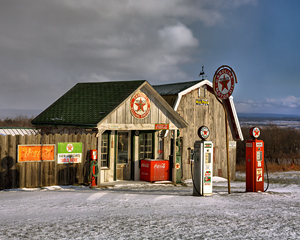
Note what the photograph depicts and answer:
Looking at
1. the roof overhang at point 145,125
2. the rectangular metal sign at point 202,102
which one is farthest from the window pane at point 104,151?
the rectangular metal sign at point 202,102

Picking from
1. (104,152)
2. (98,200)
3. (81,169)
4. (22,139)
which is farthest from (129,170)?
(98,200)

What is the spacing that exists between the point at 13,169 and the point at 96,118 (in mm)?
3910

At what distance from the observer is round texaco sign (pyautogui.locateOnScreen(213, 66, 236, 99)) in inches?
526

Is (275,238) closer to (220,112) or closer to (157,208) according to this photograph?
(157,208)

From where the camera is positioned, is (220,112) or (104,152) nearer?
(104,152)

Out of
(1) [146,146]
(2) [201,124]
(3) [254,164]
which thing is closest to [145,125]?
(1) [146,146]

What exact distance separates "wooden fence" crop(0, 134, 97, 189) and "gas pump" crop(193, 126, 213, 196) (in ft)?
15.8

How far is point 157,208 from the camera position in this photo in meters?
9.38

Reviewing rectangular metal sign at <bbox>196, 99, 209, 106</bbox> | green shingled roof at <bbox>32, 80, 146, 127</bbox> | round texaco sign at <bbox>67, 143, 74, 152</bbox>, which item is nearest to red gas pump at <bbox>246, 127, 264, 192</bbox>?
green shingled roof at <bbox>32, 80, 146, 127</bbox>

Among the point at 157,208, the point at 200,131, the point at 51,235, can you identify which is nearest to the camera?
the point at 51,235

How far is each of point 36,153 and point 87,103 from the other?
4.58 meters

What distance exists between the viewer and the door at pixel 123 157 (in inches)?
694

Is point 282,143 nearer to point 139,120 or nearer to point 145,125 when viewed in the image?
point 145,125

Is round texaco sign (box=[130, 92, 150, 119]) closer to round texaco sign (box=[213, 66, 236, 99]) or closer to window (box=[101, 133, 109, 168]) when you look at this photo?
window (box=[101, 133, 109, 168])
